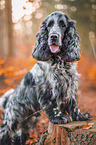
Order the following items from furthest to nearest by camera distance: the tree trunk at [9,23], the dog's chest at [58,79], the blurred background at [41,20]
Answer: the tree trunk at [9,23]
the blurred background at [41,20]
the dog's chest at [58,79]

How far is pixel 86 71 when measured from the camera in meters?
7.24

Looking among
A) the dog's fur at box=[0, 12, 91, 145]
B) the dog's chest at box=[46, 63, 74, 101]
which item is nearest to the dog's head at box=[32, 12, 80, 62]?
the dog's fur at box=[0, 12, 91, 145]

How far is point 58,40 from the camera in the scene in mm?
2602

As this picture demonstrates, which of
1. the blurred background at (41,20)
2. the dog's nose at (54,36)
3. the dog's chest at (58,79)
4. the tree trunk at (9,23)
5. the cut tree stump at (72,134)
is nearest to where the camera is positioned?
the cut tree stump at (72,134)

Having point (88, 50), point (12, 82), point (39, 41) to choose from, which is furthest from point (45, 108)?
point (88, 50)

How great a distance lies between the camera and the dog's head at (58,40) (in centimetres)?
265

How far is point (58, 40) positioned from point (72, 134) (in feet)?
4.87

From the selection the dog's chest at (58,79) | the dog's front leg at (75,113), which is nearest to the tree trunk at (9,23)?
the dog's chest at (58,79)

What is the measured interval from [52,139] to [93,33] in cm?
Result: 490

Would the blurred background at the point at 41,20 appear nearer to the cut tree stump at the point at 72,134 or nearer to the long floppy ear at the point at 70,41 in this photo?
the long floppy ear at the point at 70,41

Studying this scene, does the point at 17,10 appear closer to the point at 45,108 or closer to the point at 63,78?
the point at 63,78

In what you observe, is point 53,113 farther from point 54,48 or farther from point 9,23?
point 9,23

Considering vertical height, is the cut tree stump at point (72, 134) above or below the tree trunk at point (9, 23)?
below

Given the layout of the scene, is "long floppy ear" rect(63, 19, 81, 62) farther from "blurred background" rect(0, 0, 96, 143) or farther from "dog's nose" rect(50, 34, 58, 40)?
"blurred background" rect(0, 0, 96, 143)
